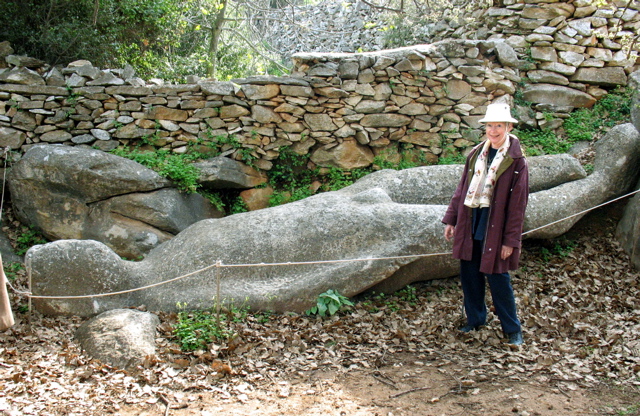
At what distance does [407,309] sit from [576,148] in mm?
3690

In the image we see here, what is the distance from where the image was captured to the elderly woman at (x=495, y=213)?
3527 mm

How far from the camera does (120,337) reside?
12.0 feet

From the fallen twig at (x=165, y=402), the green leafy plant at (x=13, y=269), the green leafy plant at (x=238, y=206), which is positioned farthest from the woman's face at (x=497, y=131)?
the green leafy plant at (x=13, y=269)

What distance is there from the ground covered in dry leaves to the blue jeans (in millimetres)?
149

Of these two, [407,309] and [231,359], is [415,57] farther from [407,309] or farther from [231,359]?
[231,359]

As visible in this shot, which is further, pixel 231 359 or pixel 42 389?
pixel 231 359

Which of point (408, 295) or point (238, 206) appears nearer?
point (408, 295)

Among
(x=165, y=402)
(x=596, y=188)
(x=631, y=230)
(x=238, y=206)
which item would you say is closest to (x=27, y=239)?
(x=238, y=206)

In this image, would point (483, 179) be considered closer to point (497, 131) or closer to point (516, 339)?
point (497, 131)

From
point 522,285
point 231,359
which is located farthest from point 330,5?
point 231,359

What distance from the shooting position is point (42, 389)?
10.2 ft

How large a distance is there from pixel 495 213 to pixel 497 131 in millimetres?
574

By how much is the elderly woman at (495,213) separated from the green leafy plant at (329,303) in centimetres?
106

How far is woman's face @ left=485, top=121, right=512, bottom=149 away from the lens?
3574 millimetres
